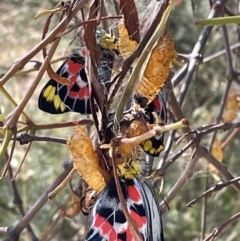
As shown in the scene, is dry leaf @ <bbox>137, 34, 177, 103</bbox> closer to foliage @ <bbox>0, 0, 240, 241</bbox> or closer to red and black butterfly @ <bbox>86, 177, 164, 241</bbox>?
red and black butterfly @ <bbox>86, 177, 164, 241</bbox>

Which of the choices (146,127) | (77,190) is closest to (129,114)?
(146,127)

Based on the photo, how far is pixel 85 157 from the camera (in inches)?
15.6

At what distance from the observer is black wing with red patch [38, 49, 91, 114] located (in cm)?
52

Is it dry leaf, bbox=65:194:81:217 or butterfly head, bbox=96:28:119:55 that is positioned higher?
butterfly head, bbox=96:28:119:55

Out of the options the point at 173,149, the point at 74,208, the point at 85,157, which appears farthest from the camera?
the point at 173,149

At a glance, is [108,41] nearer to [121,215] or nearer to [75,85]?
[75,85]

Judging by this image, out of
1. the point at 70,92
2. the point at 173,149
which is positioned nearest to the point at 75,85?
the point at 70,92

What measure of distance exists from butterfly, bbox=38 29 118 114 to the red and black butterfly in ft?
0.42

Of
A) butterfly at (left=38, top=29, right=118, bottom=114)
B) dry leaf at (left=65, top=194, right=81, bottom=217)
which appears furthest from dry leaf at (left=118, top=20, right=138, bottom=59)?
dry leaf at (left=65, top=194, right=81, bottom=217)

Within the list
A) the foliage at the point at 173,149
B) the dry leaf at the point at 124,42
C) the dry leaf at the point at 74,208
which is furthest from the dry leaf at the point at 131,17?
the foliage at the point at 173,149

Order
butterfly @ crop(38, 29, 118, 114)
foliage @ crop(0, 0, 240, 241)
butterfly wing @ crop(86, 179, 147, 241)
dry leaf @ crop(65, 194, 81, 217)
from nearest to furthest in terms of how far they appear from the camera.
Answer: butterfly wing @ crop(86, 179, 147, 241), butterfly @ crop(38, 29, 118, 114), dry leaf @ crop(65, 194, 81, 217), foliage @ crop(0, 0, 240, 241)

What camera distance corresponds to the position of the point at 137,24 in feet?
1.46

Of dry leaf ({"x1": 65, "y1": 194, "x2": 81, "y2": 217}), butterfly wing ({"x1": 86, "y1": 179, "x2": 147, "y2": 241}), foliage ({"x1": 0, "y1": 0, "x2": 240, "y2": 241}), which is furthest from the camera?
foliage ({"x1": 0, "y1": 0, "x2": 240, "y2": 241})

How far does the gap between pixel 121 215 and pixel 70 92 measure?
160 mm
